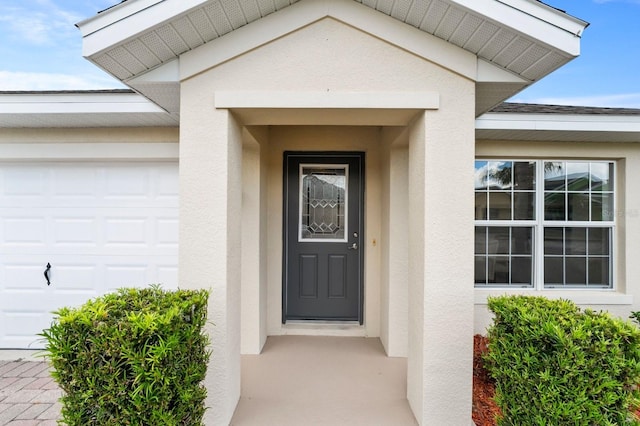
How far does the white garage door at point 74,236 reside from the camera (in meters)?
4.89

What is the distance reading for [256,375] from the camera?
4.04m

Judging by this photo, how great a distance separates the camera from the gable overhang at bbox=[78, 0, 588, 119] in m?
2.61

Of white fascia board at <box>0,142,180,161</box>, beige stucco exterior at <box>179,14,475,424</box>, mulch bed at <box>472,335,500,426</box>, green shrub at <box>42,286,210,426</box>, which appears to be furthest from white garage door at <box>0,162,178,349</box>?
mulch bed at <box>472,335,500,426</box>

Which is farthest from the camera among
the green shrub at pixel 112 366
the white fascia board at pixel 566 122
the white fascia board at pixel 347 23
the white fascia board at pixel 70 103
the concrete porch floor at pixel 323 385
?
the white fascia board at pixel 566 122

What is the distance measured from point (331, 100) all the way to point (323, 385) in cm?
307

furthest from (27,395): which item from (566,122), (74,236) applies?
(566,122)

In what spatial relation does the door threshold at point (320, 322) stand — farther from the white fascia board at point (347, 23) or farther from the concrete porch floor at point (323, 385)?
the white fascia board at point (347, 23)

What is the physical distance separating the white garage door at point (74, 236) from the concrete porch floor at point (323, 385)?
193cm

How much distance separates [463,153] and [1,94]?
5.34 m

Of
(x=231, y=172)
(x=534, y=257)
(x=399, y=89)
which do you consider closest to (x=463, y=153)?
(x=399, y=89)

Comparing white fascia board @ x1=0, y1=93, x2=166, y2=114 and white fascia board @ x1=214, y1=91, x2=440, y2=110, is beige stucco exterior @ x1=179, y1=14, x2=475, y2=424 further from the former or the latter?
white fascia board @ x1=0, y1=93, x2=166, y2=114

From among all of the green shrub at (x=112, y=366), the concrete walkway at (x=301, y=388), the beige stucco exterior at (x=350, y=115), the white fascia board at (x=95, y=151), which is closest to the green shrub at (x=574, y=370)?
the beige stucco exterior at (x=350, y=115)

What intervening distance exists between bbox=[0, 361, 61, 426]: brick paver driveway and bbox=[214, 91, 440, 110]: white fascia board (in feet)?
11.5

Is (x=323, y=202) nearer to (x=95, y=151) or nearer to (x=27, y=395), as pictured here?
(x=95, y=151)
